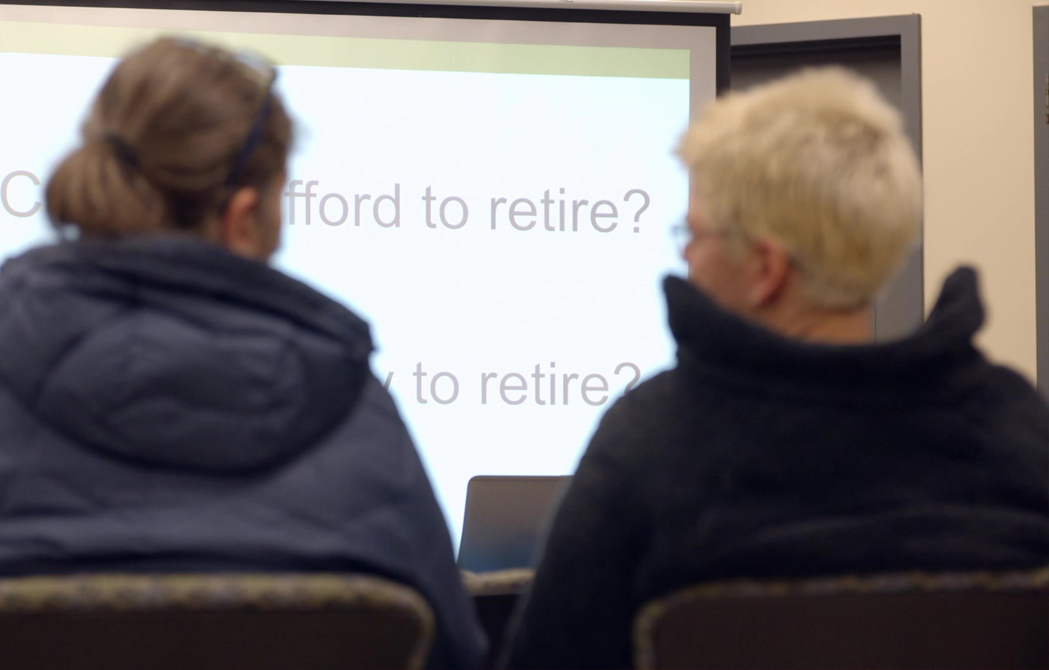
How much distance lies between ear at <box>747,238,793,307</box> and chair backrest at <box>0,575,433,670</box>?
0.47m

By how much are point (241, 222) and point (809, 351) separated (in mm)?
541

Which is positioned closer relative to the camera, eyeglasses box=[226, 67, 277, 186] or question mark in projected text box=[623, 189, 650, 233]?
eyeglasses box=[226, 67, 277, 186]

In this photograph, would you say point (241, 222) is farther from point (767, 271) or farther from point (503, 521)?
point (503, 521)

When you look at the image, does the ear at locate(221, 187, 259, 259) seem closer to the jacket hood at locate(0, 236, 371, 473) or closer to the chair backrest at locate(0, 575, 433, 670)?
the jacket hood at locate(0, 236, 371, 473)

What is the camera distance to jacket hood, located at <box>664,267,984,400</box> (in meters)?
0.93

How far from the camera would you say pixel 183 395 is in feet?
2.92

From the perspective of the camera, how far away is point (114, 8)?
115 inches

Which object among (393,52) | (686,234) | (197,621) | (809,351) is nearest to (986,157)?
(393,52)

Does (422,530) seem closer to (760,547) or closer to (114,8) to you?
(760,547)

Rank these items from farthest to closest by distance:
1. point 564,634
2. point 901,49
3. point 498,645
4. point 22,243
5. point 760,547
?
1. point 901,49
2. point 22,243
3. point 498,645
4. point 564,634
5. point 760,547

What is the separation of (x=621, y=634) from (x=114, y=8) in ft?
8.23

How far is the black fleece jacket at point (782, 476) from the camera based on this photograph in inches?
35.5

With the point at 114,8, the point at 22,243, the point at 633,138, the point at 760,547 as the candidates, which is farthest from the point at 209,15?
the point at 760,547

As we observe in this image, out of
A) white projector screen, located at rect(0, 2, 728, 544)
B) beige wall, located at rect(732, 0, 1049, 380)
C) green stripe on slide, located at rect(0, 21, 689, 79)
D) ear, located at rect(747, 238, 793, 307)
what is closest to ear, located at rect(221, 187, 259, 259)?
ear, located at rect(747, 238, 793, 307)
